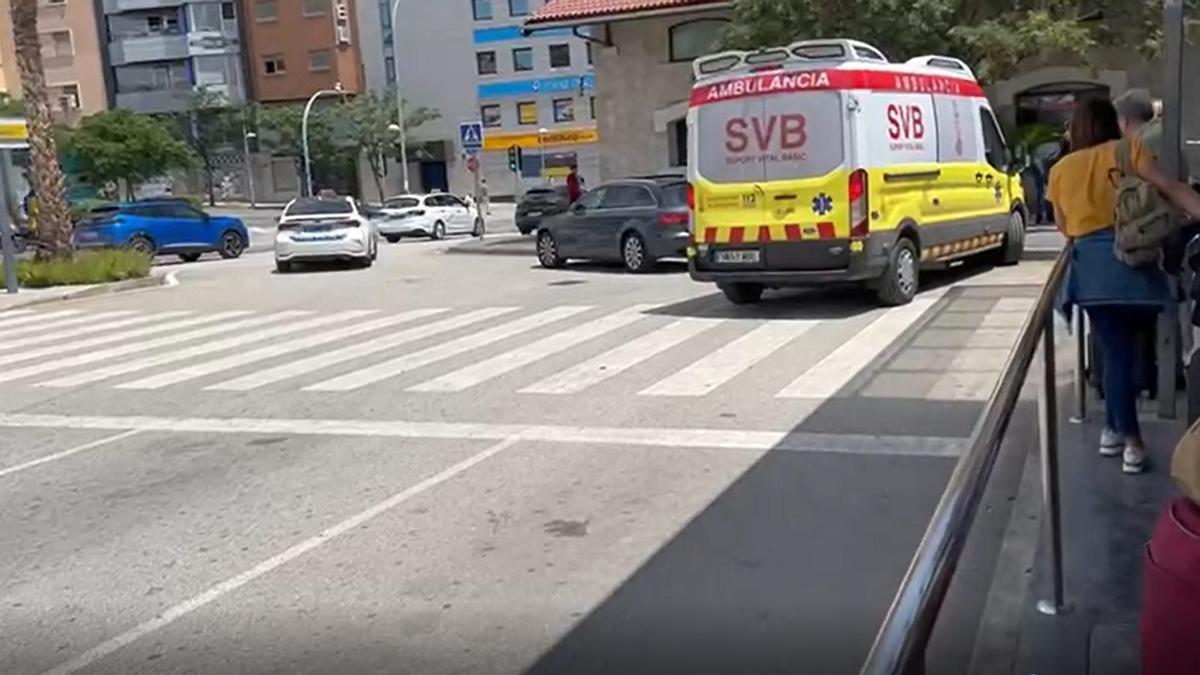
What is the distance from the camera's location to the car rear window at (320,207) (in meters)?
23.5

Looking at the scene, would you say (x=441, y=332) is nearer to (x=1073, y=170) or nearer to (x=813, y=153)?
(x=813, y=153)

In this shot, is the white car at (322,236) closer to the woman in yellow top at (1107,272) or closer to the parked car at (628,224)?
the parked car at (628,224)

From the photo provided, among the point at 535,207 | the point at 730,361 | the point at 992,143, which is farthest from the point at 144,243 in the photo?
the point at 730,361

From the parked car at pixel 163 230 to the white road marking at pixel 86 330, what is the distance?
11.7 meters

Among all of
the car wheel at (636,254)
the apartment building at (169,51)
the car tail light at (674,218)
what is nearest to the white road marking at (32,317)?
the car wheel at (636,254)

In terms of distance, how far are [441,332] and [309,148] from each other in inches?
2100

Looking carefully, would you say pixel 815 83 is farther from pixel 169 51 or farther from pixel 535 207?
pixel 169 51

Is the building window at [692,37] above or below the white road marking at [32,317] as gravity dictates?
above

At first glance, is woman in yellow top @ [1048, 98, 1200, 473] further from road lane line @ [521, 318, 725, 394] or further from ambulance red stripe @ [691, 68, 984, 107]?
ambulance red stripe @ [691, 68, 984, 107]

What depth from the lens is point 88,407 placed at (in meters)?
9.41

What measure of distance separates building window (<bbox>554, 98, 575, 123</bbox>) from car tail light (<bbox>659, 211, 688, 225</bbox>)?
153 ft

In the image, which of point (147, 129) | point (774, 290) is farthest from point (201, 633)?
point (147, 129)

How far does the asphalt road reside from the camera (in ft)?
14.7

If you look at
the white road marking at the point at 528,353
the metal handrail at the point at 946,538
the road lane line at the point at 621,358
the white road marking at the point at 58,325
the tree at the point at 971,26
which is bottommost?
the road lane line at the point at 621,358
